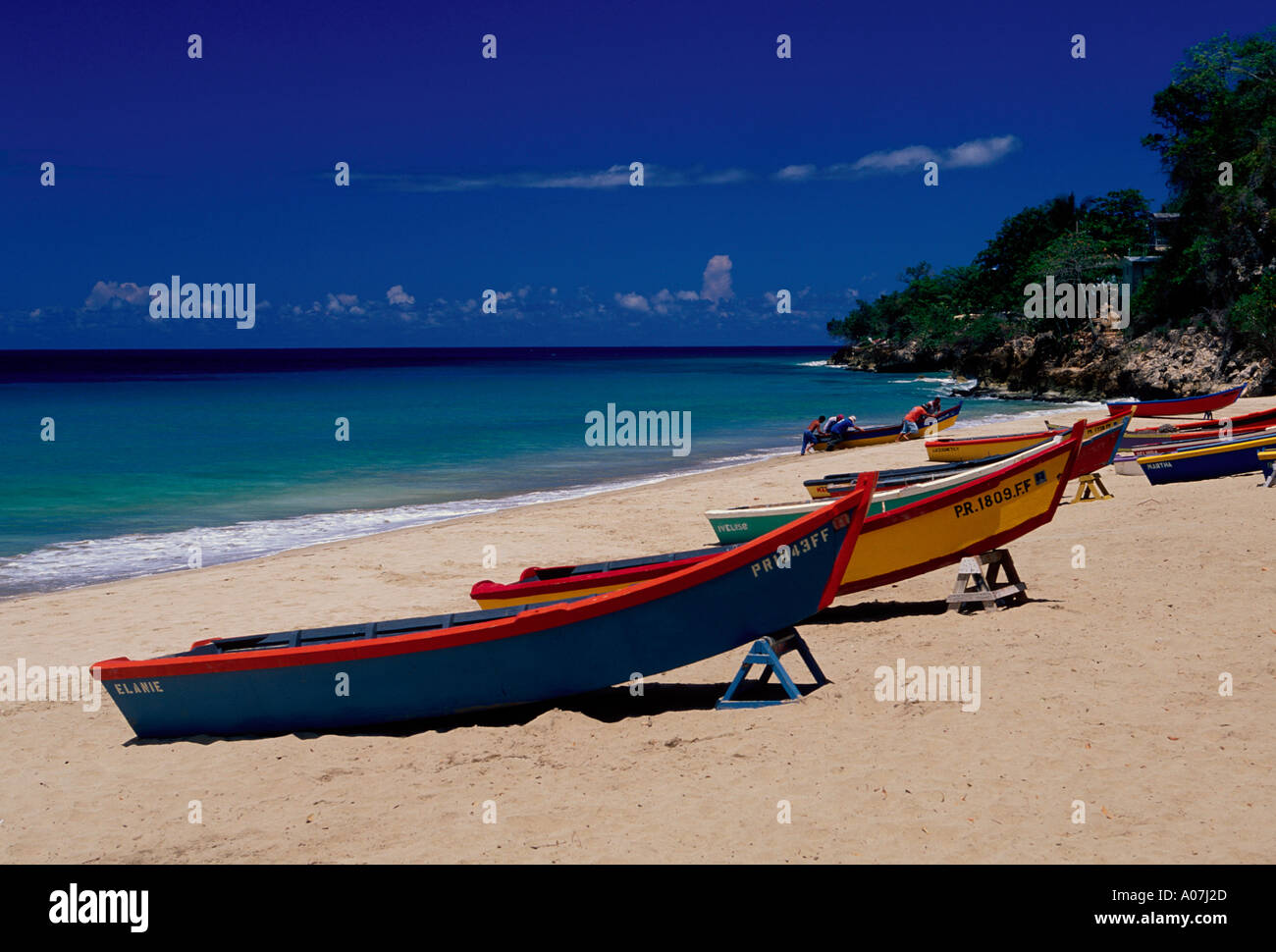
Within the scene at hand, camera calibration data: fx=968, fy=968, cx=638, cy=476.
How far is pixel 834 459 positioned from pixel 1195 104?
3181 centimetres

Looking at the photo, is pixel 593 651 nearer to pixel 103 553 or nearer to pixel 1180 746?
pixel 1180 746

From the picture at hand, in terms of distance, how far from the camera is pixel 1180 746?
19.2 feet

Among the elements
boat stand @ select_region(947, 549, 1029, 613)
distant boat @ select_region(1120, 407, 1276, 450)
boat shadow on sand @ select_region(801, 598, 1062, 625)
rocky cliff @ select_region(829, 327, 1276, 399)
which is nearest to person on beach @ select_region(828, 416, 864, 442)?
distant boat @ select_region(1120, 407, 1276, 450)

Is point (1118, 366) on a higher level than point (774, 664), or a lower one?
higher

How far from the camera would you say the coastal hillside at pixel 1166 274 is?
125 feet

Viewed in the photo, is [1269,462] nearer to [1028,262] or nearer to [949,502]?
[949,502]

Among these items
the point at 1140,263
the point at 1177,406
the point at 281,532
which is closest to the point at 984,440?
the point at 1177,406

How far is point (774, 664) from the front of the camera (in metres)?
7.22

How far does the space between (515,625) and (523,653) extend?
23cm

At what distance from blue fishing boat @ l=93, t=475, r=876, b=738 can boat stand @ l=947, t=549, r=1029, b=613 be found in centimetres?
253

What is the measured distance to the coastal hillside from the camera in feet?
125

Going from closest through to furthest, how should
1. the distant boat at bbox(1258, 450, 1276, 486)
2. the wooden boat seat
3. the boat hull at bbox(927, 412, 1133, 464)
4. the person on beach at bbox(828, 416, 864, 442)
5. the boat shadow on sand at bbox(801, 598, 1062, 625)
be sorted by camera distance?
the wooden boat seat, the boat shadow on sand at bbox(801, 598, 1062, 625), the distant boat at bbox(1258, 450, 1276, 486), the boat hull at bbox(927, 412, 1133, 464), the person on beach at bbox(828, 416, 864, 442)

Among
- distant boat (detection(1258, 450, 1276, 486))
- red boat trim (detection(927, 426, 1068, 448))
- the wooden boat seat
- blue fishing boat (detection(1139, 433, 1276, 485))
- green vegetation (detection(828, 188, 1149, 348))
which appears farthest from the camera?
green vegetation (detection(828, 188, 1149, 348))

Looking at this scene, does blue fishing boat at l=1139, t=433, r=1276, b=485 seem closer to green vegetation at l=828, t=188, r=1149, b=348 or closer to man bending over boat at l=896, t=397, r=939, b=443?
man bending over boat at l=896, t=397, r=939, b=443
